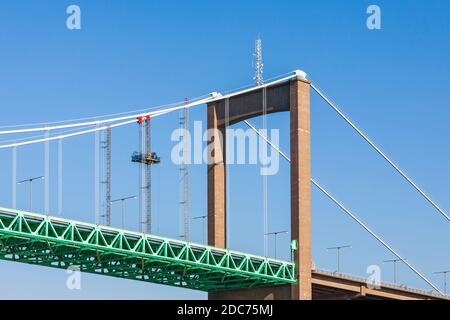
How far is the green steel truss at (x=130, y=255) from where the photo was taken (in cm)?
9931

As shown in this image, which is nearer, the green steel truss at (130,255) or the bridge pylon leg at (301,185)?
the green steel truss at (130,255)

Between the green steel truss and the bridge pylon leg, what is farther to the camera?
the bridge pylon leg

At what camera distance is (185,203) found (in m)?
137

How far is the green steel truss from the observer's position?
99312 mm

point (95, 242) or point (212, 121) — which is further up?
point (212, 121)

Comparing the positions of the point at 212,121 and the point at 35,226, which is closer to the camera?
the point at 35,226

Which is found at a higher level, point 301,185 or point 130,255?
point 301,185

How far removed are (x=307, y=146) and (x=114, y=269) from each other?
21475 millimetres

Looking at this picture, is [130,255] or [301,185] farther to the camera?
[301,185]

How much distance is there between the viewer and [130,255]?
106250 millimetres
